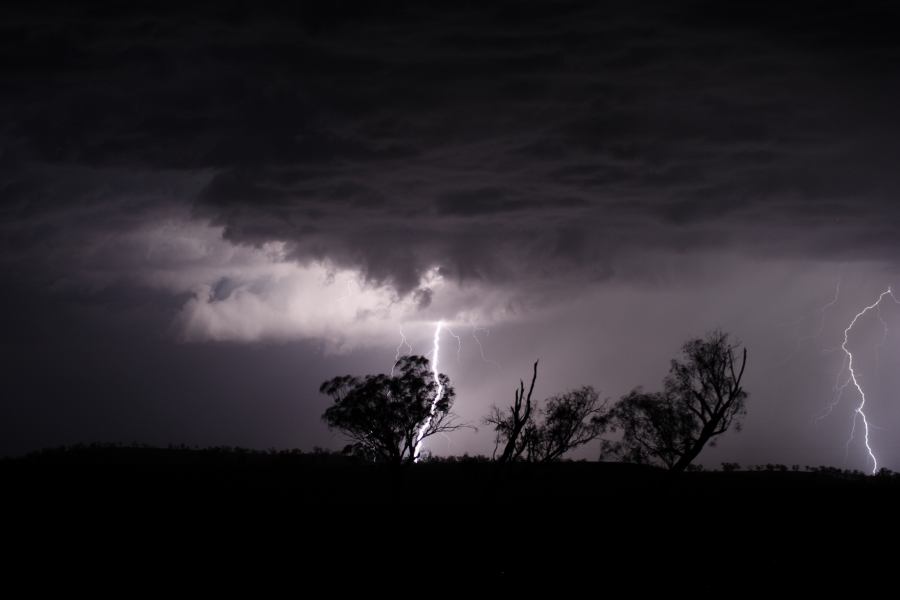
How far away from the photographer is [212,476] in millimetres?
60438

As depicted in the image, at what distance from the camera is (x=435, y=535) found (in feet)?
130

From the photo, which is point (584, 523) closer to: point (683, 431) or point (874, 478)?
point (683, 431)

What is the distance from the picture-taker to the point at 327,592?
101 ft

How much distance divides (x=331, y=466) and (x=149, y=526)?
2809 cm

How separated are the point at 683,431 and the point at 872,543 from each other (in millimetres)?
16059

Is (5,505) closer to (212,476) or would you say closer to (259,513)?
(259,513)

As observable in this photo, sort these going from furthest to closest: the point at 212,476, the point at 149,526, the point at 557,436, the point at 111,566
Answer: the point at 212,476
the point at 557,436
the point at 149,526
the point at 111,566

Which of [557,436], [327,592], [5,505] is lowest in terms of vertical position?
[327,592]

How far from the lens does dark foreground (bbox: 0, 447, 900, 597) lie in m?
32.1

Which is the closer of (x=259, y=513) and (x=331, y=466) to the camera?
(x=259, y=513)

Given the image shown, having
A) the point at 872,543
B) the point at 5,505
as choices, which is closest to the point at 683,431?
the point at 872,543

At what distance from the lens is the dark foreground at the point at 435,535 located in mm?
32062

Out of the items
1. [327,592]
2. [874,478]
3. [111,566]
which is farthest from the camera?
[874,478]

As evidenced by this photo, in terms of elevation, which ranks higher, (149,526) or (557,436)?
(557,436)
